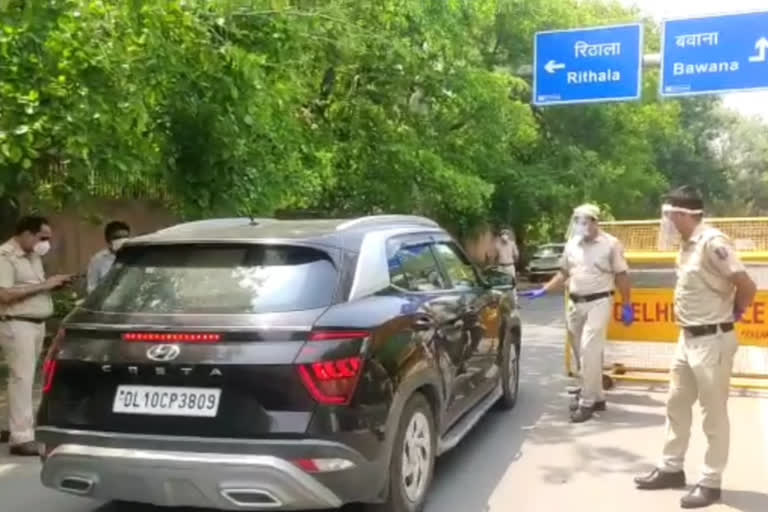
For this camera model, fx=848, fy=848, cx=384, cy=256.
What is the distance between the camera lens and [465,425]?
557 cm

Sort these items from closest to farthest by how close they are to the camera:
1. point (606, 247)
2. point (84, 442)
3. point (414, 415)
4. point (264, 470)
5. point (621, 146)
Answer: point (264, 470)
point (84, 442)
point (414, 415)
point (606, 247)
point (621, 146)

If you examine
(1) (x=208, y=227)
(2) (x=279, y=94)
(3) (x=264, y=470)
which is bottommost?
(3) (x=264, y=470)

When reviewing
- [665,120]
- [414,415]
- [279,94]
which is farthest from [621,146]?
[414,415]

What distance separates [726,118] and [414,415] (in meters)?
48.6

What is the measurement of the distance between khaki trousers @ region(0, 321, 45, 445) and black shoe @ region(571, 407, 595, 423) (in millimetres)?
4133

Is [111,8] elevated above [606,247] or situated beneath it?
elevated above

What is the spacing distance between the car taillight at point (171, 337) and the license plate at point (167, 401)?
216 millimetres

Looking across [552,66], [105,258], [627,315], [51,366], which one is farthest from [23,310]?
[552,66]

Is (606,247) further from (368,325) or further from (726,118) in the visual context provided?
(726,118)

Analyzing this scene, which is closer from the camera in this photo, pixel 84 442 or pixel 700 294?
pixel 84 442

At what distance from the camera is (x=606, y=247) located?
6977 mm

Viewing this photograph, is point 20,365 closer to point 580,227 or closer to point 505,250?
point 580,227

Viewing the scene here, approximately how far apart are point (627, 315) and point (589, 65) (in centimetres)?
784

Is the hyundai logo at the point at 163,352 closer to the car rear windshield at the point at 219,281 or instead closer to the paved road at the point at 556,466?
the car rear windshield at the point at 219,281
